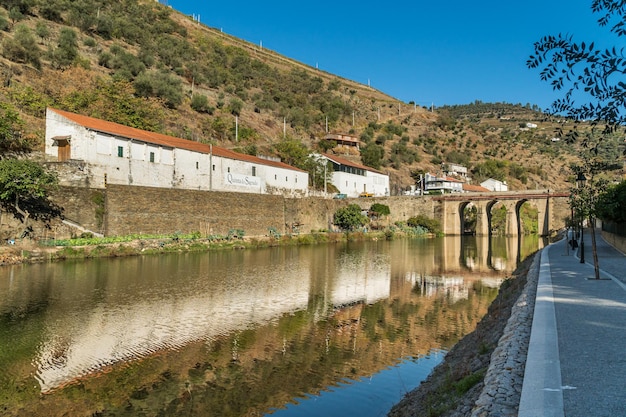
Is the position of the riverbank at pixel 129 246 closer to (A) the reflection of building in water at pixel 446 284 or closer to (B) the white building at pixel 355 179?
(A) the reflection of building in water at pixel 446 284

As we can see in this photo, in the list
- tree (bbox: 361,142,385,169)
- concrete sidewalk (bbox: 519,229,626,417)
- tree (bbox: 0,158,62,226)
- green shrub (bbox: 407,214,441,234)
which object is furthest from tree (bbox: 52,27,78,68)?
concrete sidewalk (bbox: 519,229,626,417)

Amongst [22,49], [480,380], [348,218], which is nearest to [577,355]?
[480,380]

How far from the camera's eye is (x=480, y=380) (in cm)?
738

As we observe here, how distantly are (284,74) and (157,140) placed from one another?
97.1m

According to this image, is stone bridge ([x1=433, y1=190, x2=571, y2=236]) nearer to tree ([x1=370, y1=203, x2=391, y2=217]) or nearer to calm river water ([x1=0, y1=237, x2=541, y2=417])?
tree ([x1=370, y1=203, x2=391, y2=217])

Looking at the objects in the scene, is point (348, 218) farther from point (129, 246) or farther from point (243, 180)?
point (129, 246)

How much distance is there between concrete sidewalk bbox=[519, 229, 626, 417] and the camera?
4.65 m

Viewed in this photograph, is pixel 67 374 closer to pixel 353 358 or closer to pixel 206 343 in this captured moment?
pixel 206 343

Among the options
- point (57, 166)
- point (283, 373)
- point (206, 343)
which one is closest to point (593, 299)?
point (283, 373)

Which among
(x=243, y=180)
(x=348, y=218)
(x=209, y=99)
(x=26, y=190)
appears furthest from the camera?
(x=209, y=99)

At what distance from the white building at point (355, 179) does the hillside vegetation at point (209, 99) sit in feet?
18.6

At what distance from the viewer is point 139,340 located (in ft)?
41.9

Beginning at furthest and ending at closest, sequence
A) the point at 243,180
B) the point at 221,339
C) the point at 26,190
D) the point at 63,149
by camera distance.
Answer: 1. the point at 243,180
2. the point at 63,149
3. the point at 26,190
4. the point at 221,339

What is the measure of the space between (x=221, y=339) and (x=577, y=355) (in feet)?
29.4
